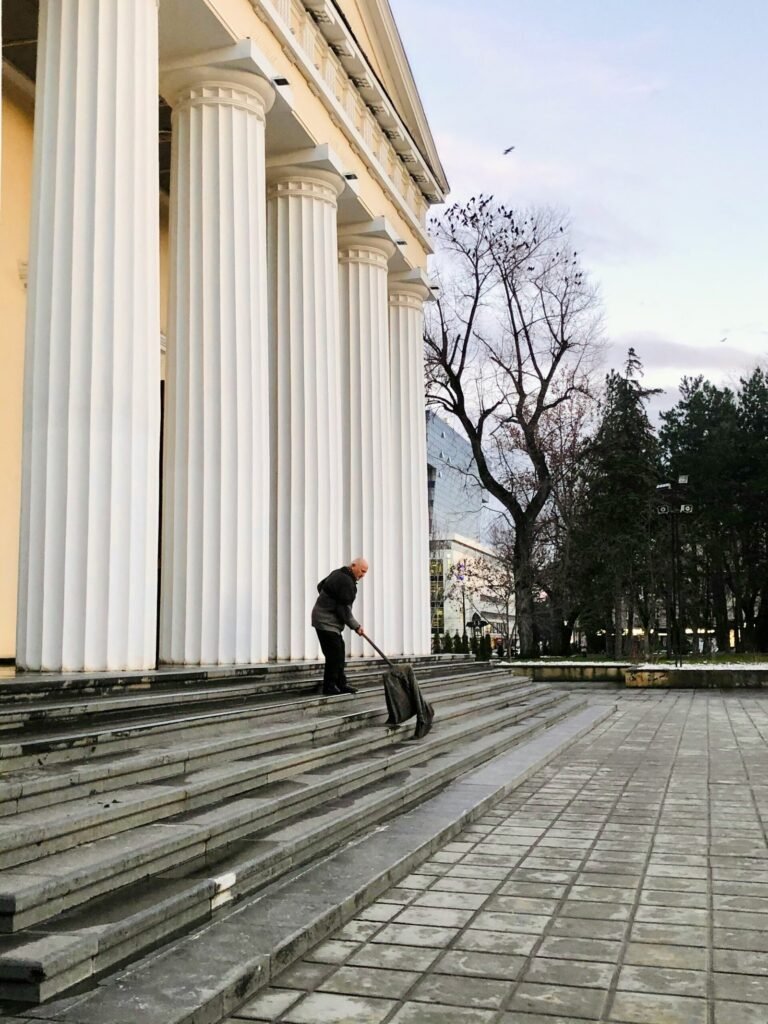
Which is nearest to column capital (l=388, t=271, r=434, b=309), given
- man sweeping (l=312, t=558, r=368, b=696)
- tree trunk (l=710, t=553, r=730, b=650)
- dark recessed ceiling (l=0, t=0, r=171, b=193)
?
dark recessed ceiling (l=0, t=0, r=171, b=193)

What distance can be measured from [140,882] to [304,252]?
37.4ft

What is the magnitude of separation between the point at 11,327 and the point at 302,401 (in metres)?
4.18

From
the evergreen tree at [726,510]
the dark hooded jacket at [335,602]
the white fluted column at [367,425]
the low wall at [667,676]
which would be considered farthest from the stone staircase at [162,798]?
the evergreen tree at [726,510]

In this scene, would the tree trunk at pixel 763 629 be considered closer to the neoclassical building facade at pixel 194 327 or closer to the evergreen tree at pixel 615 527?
the evergreen tree at pixel 615 527

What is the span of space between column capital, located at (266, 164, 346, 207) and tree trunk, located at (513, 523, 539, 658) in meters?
22.4

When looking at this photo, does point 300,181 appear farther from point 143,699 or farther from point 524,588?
point 524,588

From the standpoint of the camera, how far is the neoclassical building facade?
29.6ft

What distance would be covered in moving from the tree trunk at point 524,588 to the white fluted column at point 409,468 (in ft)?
52.4

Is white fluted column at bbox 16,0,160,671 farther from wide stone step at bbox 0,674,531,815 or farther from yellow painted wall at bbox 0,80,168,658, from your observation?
yellow painted wall at bbox 0,80,168,658

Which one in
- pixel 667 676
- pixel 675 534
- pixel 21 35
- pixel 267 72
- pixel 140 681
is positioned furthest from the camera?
pixel 675 534

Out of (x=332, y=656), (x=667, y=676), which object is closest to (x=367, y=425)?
(x=332, y=656)

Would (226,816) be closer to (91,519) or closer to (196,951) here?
(196,951)

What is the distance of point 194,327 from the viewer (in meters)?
11.6

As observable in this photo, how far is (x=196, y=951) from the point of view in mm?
4090
